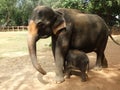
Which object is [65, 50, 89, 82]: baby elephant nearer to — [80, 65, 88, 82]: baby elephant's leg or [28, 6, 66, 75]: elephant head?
[80, 65, 88, 82]: baby elephant's leg

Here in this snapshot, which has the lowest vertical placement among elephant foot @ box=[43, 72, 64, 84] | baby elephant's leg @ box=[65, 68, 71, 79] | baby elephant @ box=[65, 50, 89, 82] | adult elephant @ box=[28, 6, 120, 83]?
elephant foot @ box=[43, 72, 64, 84]

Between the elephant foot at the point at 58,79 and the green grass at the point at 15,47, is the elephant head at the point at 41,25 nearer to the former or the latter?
the elephant foot at the point at 58,79

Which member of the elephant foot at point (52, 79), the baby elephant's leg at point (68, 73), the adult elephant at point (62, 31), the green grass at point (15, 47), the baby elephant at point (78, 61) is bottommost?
the green grass at point (15, 47)

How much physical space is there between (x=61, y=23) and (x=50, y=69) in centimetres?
250

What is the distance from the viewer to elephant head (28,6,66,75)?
21.6 ft

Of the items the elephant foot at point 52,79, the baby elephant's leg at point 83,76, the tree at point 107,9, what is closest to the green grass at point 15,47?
the tree at point 107,9

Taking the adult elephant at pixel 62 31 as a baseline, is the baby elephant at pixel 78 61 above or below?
below

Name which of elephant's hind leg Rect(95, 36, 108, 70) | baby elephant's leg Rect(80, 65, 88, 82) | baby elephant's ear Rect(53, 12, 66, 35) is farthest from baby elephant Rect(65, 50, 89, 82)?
elephant's hind leg Rect(95, 36, 108, 70)

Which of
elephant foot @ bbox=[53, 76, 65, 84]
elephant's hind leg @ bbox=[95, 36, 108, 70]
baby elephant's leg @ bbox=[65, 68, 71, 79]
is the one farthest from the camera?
elephant's hind leg @ bbox=[95, 36, 108, 70]

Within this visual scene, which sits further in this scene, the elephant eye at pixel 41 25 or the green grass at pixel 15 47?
the green grass at pixel 15 47

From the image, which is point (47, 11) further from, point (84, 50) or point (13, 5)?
point (13, 5)

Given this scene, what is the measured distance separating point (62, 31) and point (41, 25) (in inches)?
20.5

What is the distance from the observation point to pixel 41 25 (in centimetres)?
671

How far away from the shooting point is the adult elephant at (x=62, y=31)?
21.8 feet
